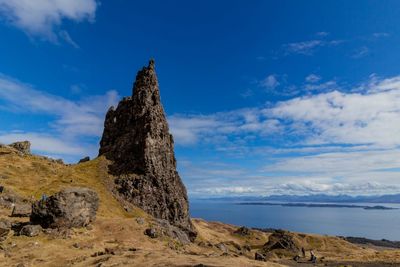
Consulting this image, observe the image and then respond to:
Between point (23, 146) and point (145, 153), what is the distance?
45030 millimetres

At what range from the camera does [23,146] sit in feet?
378

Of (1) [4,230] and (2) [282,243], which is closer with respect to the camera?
(1) [4,230]

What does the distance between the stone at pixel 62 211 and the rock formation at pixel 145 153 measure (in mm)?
44648

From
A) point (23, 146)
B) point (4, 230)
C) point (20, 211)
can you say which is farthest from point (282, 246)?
point (4, 230)

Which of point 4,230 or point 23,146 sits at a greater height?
point 23,146

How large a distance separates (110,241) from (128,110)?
229 feet

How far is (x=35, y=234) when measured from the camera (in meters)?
40.0

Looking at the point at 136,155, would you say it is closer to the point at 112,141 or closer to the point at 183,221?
the point at 112,141

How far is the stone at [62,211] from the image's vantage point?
4219 centimetres

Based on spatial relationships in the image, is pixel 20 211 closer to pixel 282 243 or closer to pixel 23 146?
pixel 23 146

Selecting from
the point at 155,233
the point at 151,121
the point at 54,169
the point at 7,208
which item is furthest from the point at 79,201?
the point at 151,121

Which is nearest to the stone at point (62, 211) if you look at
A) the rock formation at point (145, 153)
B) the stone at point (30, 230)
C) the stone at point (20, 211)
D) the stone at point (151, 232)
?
the stone at point (30, 230)

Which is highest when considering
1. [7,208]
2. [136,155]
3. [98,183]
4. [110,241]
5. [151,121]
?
[151,121]

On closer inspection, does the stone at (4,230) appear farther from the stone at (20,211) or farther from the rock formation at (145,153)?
the rock formation at (145,153)
